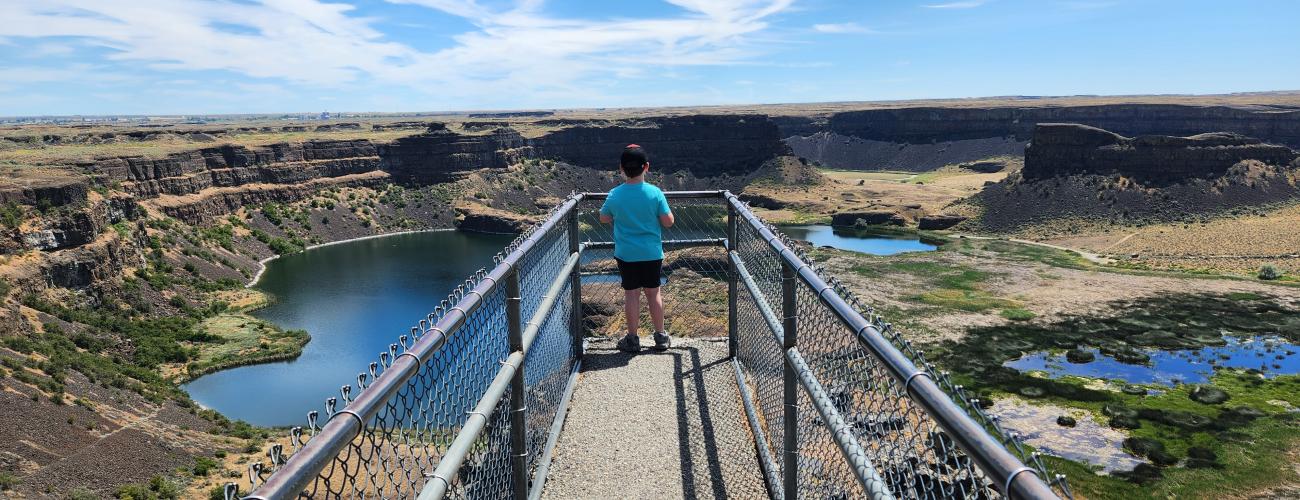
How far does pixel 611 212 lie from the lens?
7.38 m

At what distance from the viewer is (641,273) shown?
755 centimetres

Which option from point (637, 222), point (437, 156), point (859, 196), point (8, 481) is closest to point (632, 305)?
point (637, 222)

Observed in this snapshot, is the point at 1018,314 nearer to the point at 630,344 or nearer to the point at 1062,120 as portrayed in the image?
the point at 630,344

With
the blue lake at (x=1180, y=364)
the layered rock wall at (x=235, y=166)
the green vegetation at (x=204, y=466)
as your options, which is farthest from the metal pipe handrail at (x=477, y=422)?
the layered rock wall at (x=235, y=166)

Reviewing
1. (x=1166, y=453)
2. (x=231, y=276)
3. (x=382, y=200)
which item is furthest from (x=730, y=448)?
(x=382, y=200)

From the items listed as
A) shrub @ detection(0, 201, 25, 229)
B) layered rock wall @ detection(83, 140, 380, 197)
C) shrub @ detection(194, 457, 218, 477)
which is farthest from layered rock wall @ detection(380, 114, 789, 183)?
shrub @ detection(194, 457, 218, 477)

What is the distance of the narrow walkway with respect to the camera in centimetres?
572

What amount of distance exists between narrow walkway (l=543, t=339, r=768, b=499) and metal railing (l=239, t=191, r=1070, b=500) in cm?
18

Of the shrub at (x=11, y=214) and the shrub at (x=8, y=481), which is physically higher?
the shrub at (x=11, y=214)

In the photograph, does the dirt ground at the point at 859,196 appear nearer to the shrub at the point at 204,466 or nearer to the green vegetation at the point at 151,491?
the shrub at the point at 204,466

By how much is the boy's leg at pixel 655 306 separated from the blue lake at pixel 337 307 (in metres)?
25.7

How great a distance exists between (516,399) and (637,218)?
3.04 meters

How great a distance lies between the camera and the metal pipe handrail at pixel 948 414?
184 centimetres

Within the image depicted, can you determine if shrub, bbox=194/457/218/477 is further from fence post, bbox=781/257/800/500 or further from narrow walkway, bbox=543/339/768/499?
fence post, bbox=781/257/800/500
